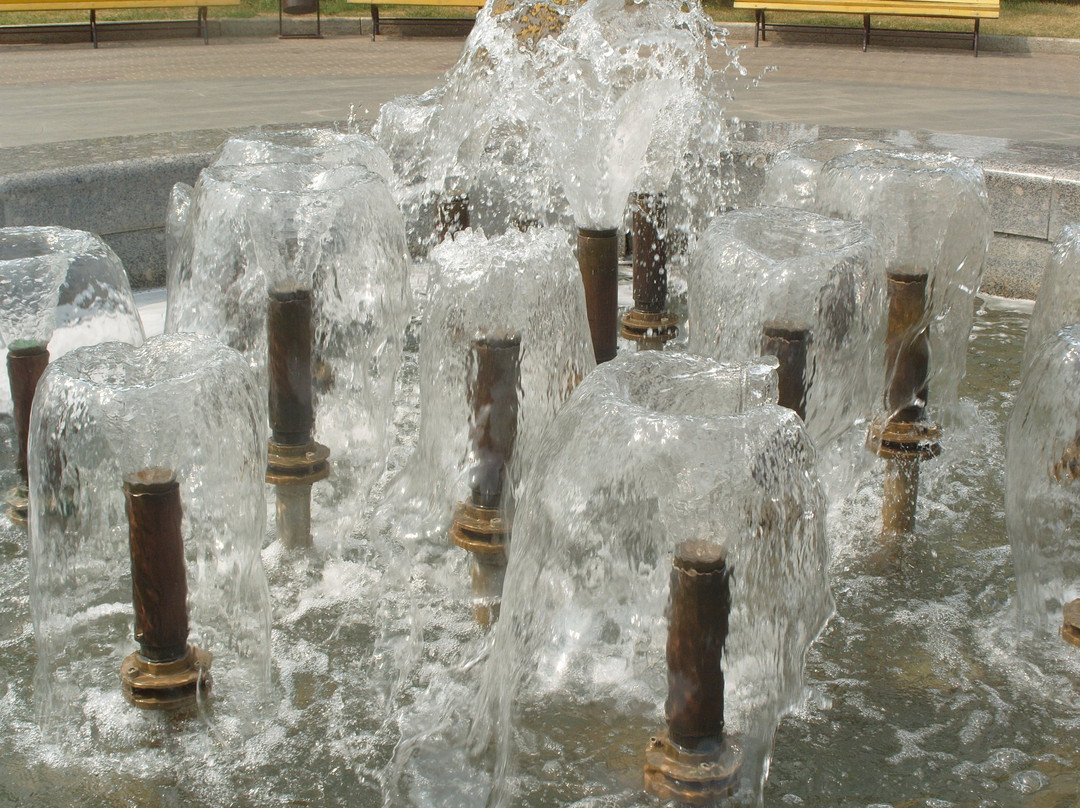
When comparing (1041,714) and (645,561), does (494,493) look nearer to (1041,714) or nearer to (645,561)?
(645,561)

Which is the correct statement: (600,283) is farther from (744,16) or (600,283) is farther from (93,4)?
(744,16)

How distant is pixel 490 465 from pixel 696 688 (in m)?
1.03

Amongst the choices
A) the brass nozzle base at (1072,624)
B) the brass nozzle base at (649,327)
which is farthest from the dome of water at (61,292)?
the brass nozzle base at (1072,624)

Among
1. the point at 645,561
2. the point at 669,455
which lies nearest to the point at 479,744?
the point at 645,561

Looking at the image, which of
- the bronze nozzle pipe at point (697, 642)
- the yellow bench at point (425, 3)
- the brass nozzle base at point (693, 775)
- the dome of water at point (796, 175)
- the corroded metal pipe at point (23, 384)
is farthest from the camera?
the yellow bench at point (425, 3)

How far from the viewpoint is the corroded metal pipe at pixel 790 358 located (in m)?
3.10

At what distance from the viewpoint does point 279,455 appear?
3.41 m

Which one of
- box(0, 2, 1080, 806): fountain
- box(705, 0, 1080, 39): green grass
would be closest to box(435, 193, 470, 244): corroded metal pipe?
box(0, 2, 1080, 806): fountain

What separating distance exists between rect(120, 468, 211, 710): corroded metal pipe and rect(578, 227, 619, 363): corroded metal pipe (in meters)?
1.84

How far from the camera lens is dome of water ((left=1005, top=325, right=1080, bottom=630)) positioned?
289 cm

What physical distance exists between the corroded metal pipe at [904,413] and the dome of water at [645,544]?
99cm

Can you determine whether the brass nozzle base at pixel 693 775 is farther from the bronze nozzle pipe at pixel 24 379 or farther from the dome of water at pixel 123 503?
the bronze nozzle pipe at pixel 24 379

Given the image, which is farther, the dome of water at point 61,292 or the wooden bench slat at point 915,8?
the wooden bench slat at point 915,8

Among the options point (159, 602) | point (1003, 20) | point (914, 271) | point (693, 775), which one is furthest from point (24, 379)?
point (1003, 20)
